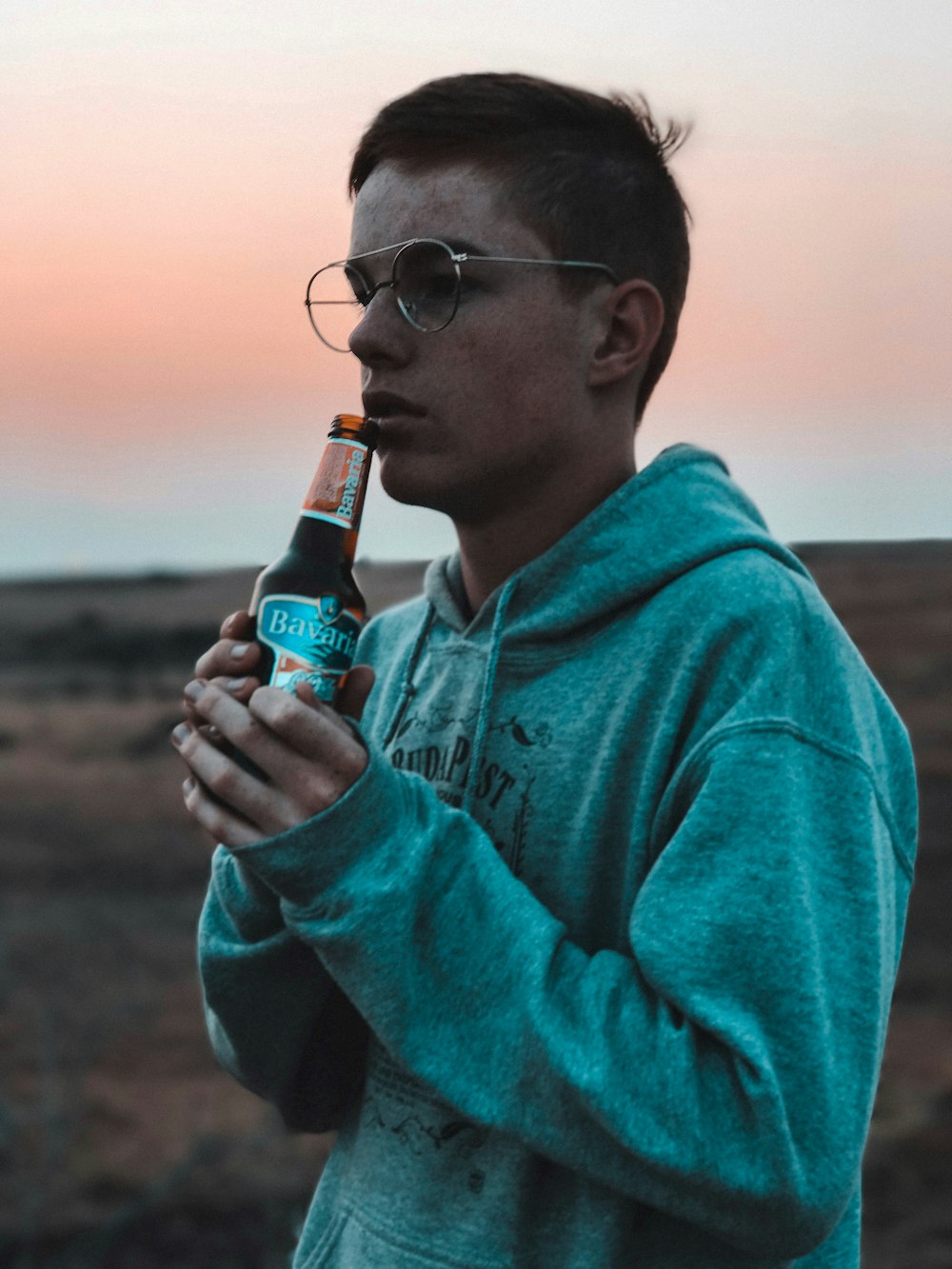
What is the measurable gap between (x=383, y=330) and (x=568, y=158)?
1.07 feet

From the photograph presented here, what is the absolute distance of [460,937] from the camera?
4.19ft

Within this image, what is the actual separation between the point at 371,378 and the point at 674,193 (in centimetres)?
52

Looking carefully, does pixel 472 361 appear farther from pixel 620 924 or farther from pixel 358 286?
pixel 620 924

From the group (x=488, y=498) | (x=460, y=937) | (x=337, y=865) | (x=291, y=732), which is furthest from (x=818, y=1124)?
(x=488, y=498)

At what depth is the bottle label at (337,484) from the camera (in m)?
1.51

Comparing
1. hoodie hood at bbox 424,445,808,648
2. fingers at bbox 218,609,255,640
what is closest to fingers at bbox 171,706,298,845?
fingers at bbox 218,609,255,640

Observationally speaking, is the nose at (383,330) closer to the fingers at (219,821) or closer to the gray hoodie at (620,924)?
the gray hoodie at (620,924)

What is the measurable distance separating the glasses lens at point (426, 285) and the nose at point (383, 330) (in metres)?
0.02

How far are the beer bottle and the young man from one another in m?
0.04

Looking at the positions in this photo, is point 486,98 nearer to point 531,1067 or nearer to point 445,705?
point 445,705

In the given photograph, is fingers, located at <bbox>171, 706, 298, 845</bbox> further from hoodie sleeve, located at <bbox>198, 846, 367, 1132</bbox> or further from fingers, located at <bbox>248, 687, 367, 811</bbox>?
hoodie sleeve, located at <bbox>198, 846, 367, 1132</bbox>

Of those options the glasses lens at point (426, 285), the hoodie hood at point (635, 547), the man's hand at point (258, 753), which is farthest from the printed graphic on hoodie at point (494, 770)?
the glasses lens at point (426, 285)

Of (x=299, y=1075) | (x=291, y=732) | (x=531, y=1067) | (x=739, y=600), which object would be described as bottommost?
(x=299, y=1075)

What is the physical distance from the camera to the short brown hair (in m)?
1.56
